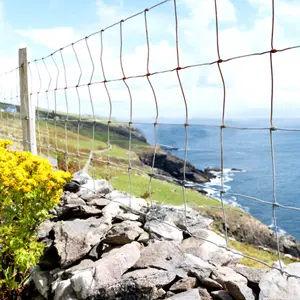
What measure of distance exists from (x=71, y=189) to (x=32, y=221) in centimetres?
177

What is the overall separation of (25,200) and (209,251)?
1.69 metres

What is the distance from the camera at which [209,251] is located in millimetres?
3508

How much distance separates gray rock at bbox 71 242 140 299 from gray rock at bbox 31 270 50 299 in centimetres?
55

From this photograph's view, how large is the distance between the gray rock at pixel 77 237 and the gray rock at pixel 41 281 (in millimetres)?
288

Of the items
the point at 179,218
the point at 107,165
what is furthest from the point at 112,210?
the point at 179,218

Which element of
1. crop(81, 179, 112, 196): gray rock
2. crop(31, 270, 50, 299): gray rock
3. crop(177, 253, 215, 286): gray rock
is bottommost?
crop(31, 270, 50, 299): gray rock

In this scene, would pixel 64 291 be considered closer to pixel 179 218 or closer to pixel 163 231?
pixel 163 231

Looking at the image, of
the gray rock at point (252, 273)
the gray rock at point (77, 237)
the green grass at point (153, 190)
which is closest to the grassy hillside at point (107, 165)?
the green grass at point (153, 190)

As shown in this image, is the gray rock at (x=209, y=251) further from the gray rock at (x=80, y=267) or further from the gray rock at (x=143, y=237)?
the gray rock at (x=80, y=267)

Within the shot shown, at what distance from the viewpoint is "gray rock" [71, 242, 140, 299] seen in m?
3.09

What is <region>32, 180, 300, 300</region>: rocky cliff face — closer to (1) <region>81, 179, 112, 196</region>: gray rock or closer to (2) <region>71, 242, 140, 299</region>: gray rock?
(2) <region>71, 242, 140, 299</region>: gray rock

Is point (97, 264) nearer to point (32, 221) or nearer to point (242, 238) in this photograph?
point (32, 221)

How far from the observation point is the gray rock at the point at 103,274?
3.09 metres

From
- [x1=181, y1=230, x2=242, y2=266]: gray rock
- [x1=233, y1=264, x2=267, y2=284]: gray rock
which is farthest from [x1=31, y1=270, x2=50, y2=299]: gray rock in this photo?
[x1=233, y1=264, x2=267, y2=284]: gray rock
